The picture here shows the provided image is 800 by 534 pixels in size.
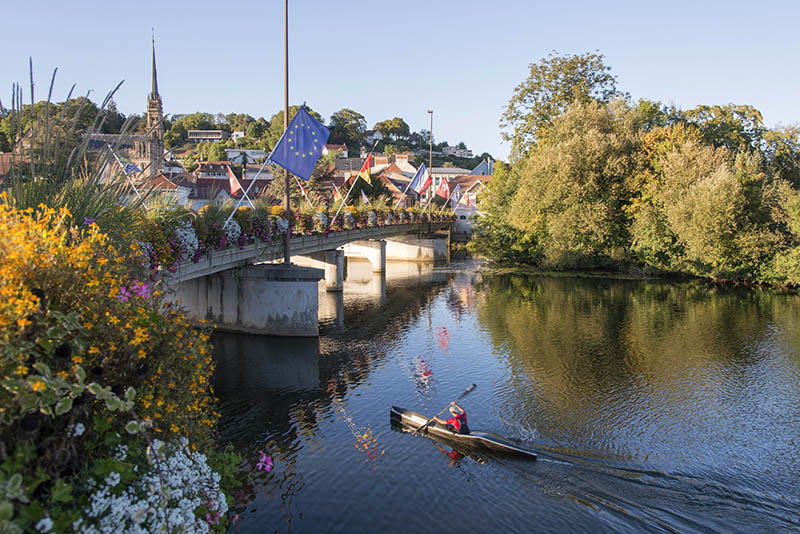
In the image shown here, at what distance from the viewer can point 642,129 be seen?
5416 cm

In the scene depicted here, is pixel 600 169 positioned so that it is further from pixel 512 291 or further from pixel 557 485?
pixel 557 485

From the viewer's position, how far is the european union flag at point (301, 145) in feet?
80.0

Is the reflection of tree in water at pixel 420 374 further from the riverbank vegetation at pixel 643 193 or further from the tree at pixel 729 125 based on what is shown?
the tree at pixel 729 125

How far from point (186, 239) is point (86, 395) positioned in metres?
15.2

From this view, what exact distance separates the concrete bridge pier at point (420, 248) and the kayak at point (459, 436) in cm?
5096

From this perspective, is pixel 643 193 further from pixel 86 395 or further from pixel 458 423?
pixel 86 395

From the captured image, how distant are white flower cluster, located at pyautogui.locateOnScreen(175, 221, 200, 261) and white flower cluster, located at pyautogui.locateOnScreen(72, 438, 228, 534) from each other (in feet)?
46.2

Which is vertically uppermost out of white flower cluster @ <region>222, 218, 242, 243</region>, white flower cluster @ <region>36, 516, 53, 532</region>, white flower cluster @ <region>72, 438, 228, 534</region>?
white flower cluster @ <region>222, 218, 242, 243</region>

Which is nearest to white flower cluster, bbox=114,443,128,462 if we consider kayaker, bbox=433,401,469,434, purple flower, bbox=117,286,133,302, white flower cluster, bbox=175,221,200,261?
purple flower, bbox=117,286,133,302

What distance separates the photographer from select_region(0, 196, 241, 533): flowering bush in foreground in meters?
5.58

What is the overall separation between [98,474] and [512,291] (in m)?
39.7

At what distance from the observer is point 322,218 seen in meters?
34.4

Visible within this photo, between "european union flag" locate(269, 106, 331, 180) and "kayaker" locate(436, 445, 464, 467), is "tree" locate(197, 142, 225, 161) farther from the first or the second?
"kayaker" locate(436, 445, 464, 467)

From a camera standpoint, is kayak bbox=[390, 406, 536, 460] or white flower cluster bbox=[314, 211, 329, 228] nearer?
kayak bbox=[390, 406, 536, 460]
